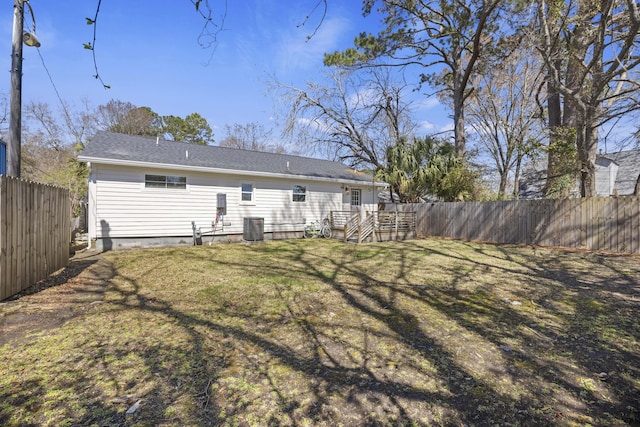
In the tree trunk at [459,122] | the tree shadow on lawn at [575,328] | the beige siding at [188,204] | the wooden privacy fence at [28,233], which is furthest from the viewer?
the tree trunk at [459,122]

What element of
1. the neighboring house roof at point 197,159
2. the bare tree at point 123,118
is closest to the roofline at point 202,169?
the neighboring house roof at point 197,159

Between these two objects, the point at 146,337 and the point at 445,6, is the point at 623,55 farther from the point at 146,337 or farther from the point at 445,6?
the point at 146,337

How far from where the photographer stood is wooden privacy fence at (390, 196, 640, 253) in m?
9.15

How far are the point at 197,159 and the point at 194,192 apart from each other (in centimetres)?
138

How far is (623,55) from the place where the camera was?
335 inches

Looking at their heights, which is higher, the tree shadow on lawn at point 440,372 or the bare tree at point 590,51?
the bare tree at point 590,51

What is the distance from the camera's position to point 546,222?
36.1 ft

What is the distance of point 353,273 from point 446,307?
8.19 ft

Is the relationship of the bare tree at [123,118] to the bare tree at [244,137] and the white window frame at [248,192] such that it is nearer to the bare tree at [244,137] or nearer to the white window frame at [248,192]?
the bare tree at [244,137]

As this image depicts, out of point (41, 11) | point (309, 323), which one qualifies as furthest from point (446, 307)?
point (41, 11)

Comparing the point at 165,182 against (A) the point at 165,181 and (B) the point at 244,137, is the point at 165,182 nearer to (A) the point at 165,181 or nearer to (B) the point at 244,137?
(A) the point at 165,181

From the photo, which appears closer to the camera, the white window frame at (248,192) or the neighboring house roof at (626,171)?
the white window frame at (248,192)

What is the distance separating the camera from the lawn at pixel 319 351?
89.6 inches

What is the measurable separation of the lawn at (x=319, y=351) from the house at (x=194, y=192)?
12.8 ft
